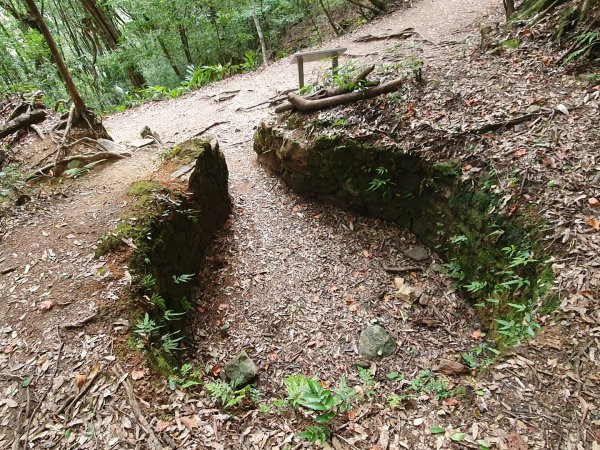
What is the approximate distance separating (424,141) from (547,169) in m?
1.62

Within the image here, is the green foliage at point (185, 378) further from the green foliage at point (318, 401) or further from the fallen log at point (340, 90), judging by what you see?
the fallen log at point (340, 90)

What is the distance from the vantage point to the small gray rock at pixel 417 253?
5.34m

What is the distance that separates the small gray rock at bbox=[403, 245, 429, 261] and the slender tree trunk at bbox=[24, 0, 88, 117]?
6.52 m

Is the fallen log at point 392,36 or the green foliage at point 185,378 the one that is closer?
the green foliage at point 185,378

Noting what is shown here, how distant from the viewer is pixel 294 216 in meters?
6.44

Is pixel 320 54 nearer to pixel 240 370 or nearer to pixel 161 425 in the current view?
pixel 240 370

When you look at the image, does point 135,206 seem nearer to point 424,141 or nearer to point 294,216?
point 294,216

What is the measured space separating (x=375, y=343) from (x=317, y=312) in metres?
0.94

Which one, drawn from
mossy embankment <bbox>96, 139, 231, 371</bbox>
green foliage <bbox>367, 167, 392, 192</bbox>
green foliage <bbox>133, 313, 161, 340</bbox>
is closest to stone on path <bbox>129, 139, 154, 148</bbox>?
mossy embankment <bbox>96, 139, 231, 371</bbox>

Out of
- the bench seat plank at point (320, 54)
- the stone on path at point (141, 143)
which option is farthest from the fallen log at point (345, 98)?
the stone on path at point (141, 143)

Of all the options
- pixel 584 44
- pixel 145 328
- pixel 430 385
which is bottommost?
pixel 430 385

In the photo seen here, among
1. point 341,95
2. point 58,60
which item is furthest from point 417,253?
point 58,60

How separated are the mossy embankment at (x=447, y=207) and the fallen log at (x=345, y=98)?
589 millimetres

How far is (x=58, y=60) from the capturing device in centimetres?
587
